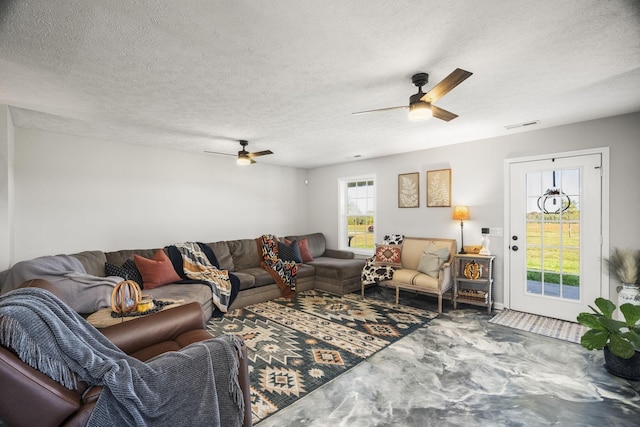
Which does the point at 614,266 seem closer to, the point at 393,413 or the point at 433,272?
the point at 433,272

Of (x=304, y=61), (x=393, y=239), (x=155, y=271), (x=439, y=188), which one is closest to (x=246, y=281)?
(x=155, y=271)

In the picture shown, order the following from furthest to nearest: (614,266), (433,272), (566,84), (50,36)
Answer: (433,272), (614,266), (566,84), (50,36)

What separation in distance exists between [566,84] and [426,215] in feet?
8.96

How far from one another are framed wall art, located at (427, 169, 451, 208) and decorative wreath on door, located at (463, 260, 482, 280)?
39.9 inches

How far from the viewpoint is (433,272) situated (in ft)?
13.6

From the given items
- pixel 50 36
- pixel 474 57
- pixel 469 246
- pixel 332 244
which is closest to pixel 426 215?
pixel 469 246

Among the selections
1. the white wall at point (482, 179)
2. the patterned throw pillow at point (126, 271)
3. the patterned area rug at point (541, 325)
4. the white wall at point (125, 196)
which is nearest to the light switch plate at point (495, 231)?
the white wall at point (482, 179)

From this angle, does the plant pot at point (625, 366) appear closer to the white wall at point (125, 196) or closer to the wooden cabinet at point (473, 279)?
the wooden cabinet at point (473, 279)

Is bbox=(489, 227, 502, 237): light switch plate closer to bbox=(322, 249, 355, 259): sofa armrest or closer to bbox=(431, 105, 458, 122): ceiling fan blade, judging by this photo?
bbox=(431, 105, 458, 122): ceiling fan blade

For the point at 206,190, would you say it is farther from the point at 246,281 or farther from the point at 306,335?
the point at 306,335

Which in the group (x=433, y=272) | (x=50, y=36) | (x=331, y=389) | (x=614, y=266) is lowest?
(x=331, y=389)

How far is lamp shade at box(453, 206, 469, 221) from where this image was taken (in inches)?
169

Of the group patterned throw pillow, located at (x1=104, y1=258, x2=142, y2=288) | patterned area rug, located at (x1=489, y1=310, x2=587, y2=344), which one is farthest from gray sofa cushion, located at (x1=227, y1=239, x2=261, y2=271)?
patterned area rug, located at (x1=489, y1=310, x2=587, y2=344)

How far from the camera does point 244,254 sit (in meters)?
5.11
